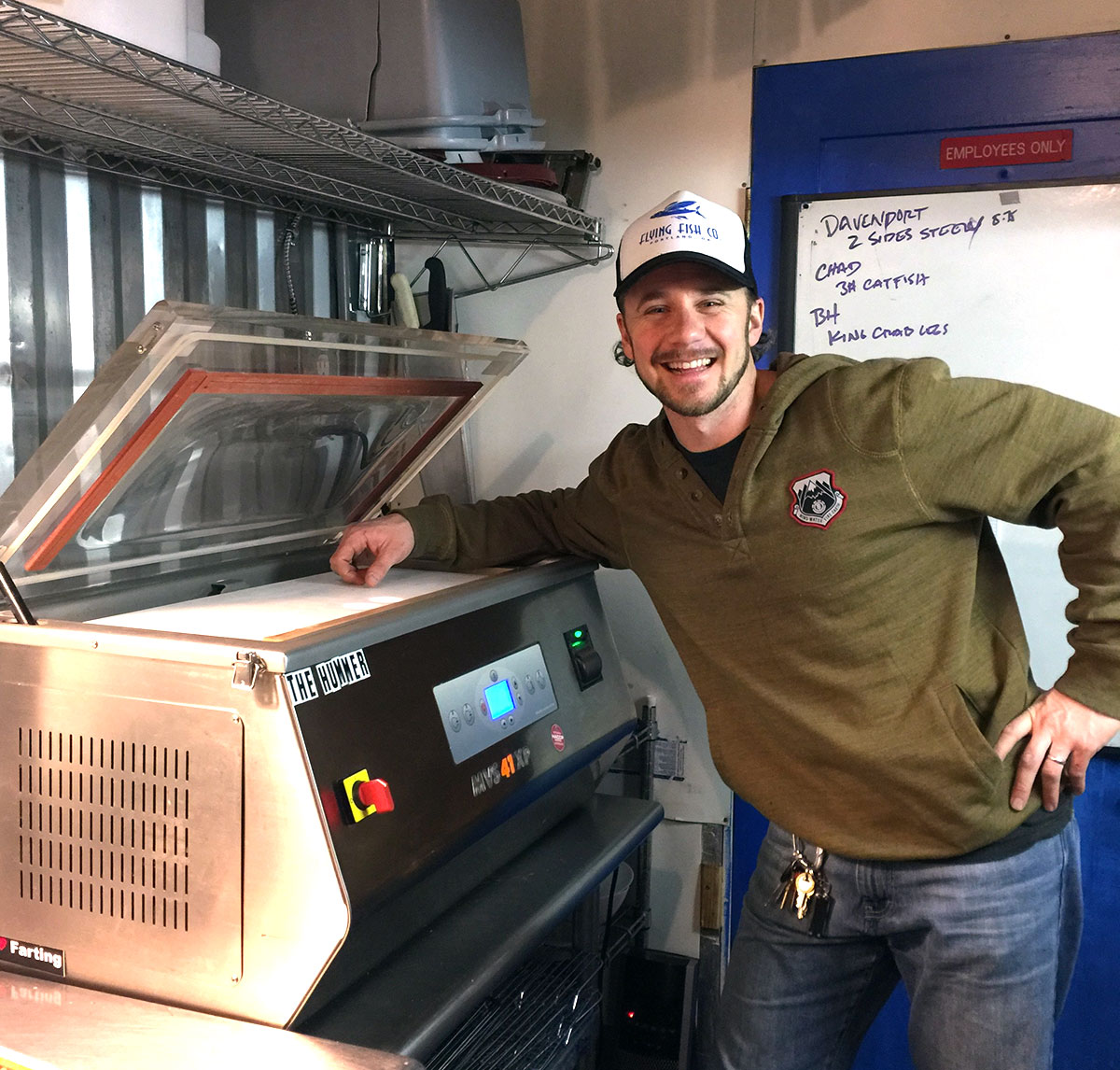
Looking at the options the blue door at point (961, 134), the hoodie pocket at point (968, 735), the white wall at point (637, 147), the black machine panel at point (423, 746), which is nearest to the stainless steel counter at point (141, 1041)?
the black machine panel at point (423, 746)

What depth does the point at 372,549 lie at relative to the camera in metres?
1.67

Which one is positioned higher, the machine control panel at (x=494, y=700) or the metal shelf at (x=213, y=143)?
the metal shelf at (x=213, y=143)

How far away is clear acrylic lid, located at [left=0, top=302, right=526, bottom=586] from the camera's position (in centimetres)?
120

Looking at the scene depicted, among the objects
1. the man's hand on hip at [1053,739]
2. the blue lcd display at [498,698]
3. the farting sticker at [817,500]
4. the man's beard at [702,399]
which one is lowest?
the man's hand on hip at [1053,739]

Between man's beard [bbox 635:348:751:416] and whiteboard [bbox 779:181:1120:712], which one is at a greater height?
whiteboard [bbox 779:181:1120:712]

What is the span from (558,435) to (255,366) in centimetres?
103

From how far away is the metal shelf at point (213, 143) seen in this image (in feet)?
3.74

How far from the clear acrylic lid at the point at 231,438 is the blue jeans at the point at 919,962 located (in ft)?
2.69

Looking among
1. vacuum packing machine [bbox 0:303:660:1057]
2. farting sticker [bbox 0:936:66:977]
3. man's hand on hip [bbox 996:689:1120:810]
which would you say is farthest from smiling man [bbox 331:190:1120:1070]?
farting sticker [bbox 0:936:66:977]

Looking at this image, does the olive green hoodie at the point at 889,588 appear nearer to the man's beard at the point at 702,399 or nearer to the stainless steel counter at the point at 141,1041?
the man's beard at the point at 702,399

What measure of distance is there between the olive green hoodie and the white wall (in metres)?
0.72

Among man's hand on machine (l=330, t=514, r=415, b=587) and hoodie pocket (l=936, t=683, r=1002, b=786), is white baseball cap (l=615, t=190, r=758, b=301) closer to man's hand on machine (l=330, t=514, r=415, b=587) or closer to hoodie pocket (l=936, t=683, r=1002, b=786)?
man's hand on machine (l=330, t=514, r=415, b=587)

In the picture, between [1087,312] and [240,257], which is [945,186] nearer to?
[1087,312]

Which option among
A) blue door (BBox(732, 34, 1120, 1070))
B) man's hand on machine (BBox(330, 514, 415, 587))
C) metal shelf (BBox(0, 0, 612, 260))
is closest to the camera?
metal shelf (BBox(0, 0, 612, 260))
